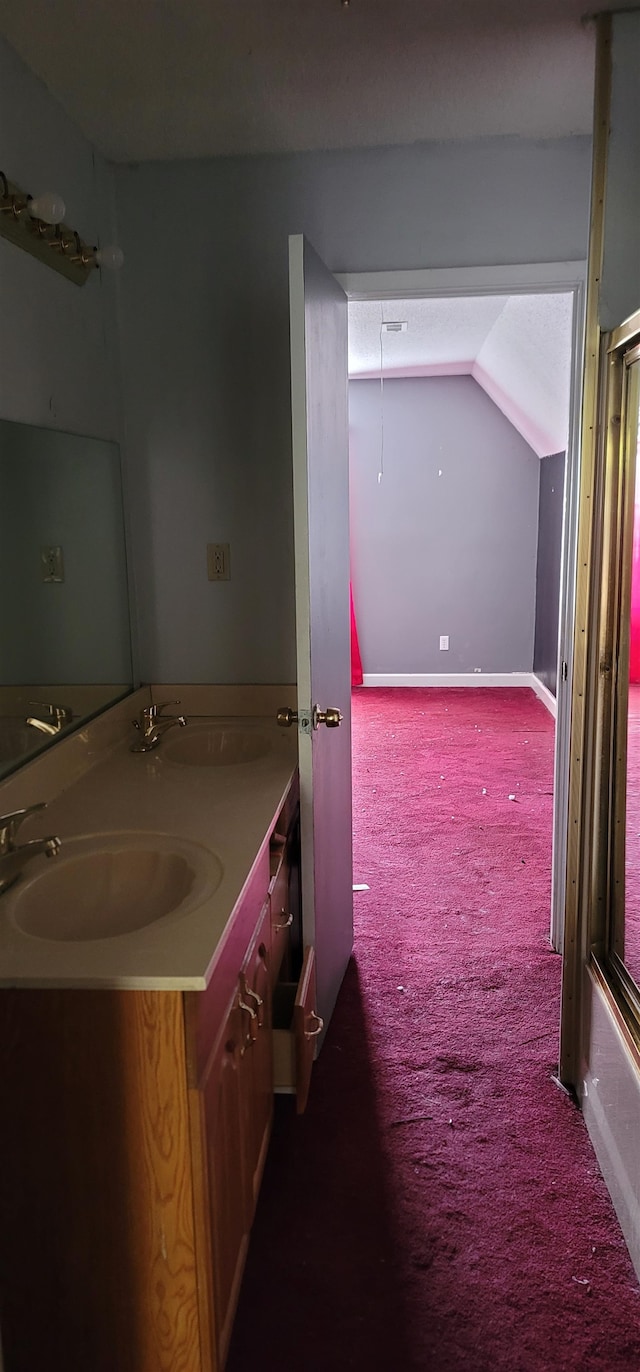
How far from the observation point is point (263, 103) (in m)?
2.06

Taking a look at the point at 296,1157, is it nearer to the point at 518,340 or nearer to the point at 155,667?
the point at 155,667

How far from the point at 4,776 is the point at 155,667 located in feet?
2.97

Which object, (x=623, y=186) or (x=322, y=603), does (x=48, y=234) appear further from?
(x=623, y=186)

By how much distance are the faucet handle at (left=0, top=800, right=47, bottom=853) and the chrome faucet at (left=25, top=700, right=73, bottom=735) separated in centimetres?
36

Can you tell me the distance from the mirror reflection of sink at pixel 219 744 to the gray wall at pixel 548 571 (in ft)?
11.6

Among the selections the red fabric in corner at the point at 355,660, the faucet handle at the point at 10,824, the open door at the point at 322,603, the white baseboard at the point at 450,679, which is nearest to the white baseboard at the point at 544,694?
the white baseboard at the point at 450,679

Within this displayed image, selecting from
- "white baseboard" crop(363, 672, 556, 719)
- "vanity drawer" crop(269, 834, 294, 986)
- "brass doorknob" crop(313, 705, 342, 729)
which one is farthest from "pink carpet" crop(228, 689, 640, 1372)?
"white baseboard" crop(363, 672, 556, 719)

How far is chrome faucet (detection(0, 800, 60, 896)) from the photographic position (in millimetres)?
1426

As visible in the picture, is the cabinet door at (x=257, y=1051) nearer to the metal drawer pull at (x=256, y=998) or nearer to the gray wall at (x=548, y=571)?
the metal drawer pull at (x=256, y=998)

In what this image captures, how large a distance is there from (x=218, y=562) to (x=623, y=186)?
51.3 inches

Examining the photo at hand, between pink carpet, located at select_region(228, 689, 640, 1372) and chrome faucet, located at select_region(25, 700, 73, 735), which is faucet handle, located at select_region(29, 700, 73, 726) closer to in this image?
chrome faucet, located at select_region(25, 700, 73, 735)

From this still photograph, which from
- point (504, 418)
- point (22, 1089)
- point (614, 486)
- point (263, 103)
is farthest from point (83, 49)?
point (504, 418)

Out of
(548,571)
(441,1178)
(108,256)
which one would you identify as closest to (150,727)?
(108,256)

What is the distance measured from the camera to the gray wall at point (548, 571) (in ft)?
18.6
